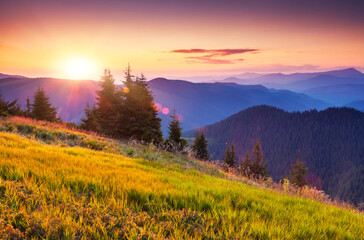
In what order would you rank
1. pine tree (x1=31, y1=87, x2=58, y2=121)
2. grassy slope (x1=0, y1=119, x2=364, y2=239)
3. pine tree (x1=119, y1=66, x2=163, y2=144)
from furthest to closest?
pine tree (x1=31, y1=87, x2=58, y2=121) < pine tree (x1=119, y1=66, x2=163, y2=144) < grassy slope (x1=0, y1=119, x2=364, y2=239)

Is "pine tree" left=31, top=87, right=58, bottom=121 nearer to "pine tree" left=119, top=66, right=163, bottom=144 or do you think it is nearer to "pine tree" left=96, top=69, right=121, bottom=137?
"pine tree" left=96, top=69, right=121, bottom=137

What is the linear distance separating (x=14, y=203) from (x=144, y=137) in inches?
839

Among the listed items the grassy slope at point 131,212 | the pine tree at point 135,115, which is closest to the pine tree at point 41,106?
the pine tree at point 135,115

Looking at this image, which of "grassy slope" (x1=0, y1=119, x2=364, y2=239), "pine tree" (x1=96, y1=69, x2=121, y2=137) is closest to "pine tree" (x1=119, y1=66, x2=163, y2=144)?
"pine tree" (x1=96, y1=69, x2=121, y2=137)

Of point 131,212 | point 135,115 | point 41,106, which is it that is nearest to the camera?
point 131,212

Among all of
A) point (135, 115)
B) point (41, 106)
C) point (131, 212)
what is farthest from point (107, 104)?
point (131, 212)

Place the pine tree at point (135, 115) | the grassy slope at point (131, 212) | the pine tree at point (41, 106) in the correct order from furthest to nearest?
the pine tree at point (41, 106), the pine tree at point (135, 115), the grassy slope at point (131, 212)

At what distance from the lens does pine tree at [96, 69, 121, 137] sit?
958 inches

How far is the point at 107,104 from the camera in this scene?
2573cm

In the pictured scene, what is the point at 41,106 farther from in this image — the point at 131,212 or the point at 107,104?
the point at 131,212

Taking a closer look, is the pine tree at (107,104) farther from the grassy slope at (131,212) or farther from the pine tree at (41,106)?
the grassy slope at (131,212)

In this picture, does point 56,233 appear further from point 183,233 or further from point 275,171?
point 275,171

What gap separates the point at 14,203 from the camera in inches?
96.0

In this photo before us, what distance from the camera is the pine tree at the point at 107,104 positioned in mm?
24322
